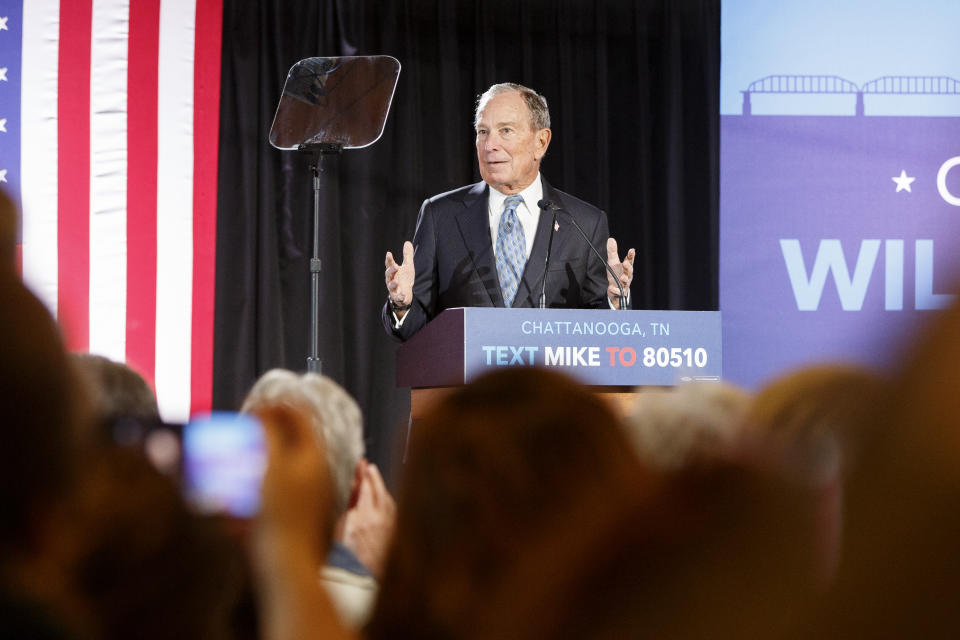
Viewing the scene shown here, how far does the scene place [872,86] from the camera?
5062mm

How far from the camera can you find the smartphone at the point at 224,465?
1.89 feet

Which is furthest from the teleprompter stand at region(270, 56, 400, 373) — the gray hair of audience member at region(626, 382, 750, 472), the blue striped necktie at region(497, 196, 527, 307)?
the gray hair of audience member at region(626, 382, 750, 472)

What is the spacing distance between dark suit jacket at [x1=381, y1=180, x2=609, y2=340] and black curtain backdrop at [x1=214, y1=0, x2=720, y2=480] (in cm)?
123

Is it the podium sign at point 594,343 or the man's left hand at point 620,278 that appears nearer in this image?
the podium sign at point 594,343

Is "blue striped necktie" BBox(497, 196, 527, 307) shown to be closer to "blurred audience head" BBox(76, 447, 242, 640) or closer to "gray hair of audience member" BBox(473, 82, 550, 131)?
"gray hair of audience member" BBox(473, 82, 550, 131)

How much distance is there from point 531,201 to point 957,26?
268 centimetres

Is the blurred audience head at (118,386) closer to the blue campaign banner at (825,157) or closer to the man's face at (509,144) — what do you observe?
the man's face at (509,144)

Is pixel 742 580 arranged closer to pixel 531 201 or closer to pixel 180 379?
pixel 531 201

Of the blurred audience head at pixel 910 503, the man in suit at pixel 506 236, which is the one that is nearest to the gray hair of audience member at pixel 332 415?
the blurred audience head at pixel 910 503

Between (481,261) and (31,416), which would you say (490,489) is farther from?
(481,261)

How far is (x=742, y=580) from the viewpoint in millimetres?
360

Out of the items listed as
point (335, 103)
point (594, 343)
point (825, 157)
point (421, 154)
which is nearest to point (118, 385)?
point (594, 343)

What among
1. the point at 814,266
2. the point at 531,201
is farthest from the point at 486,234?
the point at 814,266

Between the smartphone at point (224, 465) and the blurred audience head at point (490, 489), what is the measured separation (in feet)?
0.30
